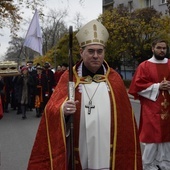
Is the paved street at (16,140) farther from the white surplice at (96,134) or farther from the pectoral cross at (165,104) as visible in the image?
the white surplice at (96,134)

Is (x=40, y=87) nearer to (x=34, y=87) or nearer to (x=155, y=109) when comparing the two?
(x=34, y=87)

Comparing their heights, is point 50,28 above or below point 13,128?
above

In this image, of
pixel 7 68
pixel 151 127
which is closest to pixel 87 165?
pixel 151 127

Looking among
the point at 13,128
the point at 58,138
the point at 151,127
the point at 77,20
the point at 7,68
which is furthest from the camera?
the point at 77,20

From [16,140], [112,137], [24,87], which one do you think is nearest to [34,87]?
[24,87]

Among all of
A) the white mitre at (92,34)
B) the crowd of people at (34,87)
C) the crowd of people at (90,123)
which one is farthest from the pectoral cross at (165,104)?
the crowd of people at (34,87)

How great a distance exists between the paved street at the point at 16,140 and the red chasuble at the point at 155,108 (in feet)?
7.34

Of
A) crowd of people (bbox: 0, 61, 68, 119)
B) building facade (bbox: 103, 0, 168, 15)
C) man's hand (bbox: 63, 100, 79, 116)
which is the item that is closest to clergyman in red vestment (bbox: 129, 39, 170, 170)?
man's hand (bbox: 63, 100, 79, 116)

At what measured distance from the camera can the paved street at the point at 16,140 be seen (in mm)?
7289

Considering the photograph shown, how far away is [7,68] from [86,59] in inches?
391

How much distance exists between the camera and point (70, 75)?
3439mm

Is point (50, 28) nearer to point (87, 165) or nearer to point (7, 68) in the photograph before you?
point (7, 68)

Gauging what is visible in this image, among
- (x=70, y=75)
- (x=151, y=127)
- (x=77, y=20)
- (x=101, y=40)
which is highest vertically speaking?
(x=77, y=20)

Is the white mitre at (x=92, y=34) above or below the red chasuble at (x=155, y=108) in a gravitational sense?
above
